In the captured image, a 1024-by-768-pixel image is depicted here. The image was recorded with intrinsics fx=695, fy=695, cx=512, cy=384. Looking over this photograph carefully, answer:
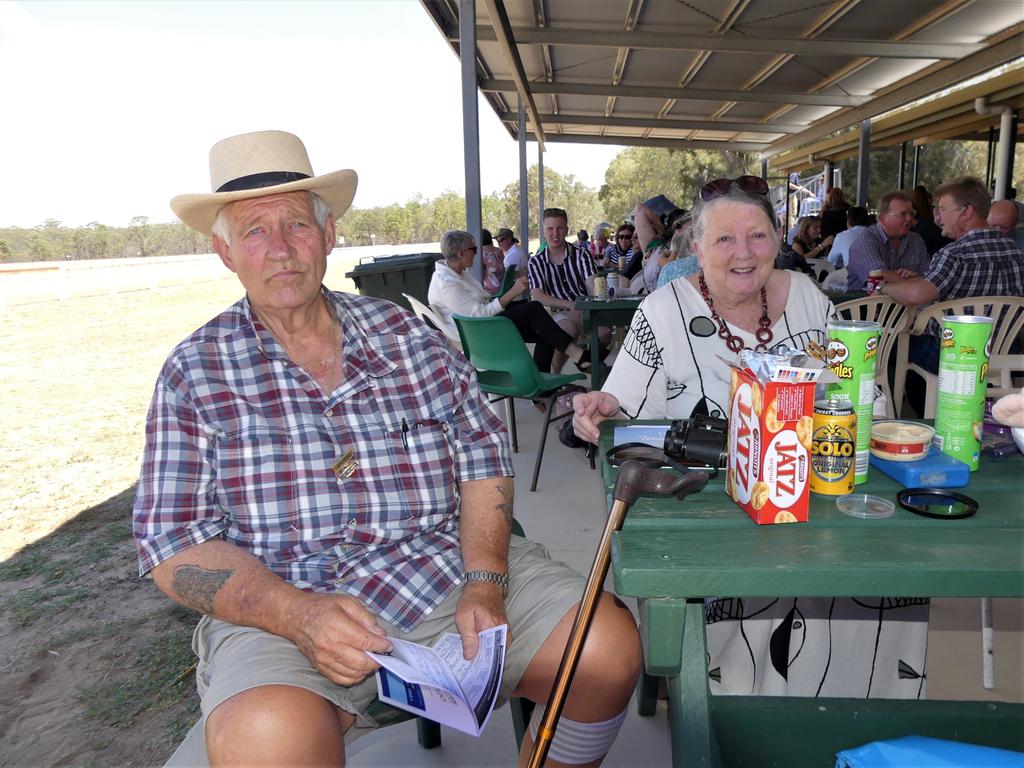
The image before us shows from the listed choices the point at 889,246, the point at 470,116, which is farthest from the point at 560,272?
the point at 889,246

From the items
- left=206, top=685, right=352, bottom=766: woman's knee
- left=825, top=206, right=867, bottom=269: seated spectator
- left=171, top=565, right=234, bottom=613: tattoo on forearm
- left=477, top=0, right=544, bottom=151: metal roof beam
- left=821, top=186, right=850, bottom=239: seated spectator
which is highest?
left=477, top=0, right=544, bottom=151: metal roof beam

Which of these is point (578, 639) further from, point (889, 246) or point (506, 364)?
point (889, 246)

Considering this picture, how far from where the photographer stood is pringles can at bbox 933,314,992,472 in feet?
3.53

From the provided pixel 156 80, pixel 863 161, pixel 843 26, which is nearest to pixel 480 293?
pixel 843 26

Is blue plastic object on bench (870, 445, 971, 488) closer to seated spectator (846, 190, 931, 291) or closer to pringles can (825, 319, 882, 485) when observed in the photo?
pringles can (825, 319, 882, 485)

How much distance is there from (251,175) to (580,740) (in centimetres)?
140

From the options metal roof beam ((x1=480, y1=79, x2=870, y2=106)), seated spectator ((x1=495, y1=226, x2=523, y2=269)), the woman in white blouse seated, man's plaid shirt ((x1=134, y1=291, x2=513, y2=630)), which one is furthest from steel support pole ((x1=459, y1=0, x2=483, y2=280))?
metal roof beam ((x1=480, y1=79, x2=870, y2=106))

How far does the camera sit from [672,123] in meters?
15.1

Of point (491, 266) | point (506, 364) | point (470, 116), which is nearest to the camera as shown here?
point (506, 364)

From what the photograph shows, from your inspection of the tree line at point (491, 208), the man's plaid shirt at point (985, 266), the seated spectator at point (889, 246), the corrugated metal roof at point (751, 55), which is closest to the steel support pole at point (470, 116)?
the corrugated metal roof at point (751, 55)

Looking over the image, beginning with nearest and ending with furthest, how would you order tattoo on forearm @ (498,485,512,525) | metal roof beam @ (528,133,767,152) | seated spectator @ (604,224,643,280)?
1. tattoo on forearm @ (498,485,512,525)
2. seated spectator @ (604,224,643,280)
3. metal roof beam @ (528,133,767,152)

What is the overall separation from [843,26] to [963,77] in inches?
76.3

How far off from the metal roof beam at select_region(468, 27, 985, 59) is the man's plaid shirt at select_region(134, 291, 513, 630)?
7.99 meters

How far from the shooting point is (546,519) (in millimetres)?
3248
